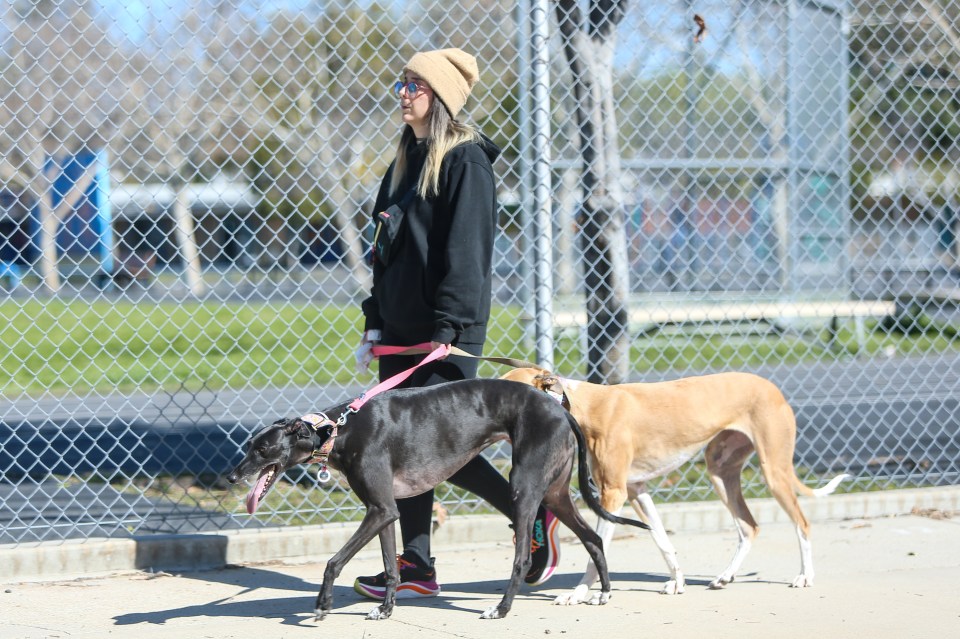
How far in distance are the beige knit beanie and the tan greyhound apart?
1137 mm

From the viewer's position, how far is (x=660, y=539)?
14.9ft

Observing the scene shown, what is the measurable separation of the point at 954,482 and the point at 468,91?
3926 millimetres

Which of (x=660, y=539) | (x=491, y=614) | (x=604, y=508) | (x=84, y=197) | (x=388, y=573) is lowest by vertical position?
(x=491, y=614)

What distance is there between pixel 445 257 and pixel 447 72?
73 centimetres

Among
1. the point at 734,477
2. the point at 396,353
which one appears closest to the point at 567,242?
the point at 734,477

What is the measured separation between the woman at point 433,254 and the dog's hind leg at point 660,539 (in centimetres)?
43

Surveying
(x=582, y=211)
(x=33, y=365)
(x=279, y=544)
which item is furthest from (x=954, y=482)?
(x=33, y=365)

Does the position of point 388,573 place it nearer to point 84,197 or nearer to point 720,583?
point 720,583

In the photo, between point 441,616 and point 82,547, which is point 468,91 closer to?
point 441,616

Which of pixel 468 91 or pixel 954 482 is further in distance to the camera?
pixel 954 482

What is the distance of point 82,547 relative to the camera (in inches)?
187

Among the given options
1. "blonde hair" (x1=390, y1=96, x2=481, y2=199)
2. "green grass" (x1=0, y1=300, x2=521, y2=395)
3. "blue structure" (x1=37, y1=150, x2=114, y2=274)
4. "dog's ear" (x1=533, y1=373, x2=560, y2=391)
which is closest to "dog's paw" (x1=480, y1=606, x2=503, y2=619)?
"dog's ear" (x1=533, y1=373, x2=560, y2=391)

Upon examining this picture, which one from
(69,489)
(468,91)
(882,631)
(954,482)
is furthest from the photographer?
(954,482)

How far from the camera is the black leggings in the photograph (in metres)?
4.35
